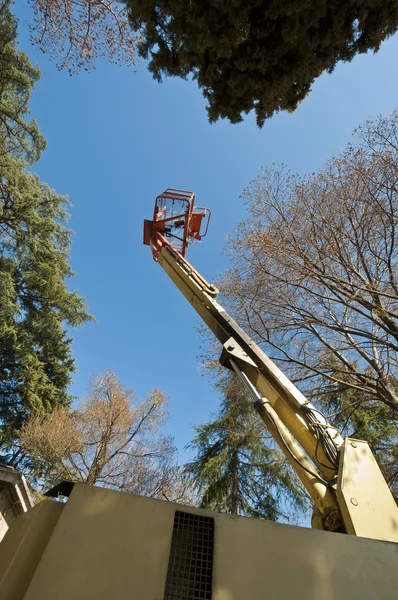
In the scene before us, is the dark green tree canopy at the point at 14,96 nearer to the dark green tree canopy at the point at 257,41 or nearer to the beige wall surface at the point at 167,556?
the dark green tree canopy at the point at 257,41

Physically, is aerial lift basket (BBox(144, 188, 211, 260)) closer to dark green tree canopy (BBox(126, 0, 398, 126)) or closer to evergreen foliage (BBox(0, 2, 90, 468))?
dark green tree canopy (BBox(126, 0, 398, 126))

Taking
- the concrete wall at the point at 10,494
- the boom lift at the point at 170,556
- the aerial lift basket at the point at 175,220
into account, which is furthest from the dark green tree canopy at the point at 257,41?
the concrete wall at the point at 10,494

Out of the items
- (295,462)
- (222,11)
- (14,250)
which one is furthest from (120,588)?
(14,250)

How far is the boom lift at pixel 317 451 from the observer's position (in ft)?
6.82

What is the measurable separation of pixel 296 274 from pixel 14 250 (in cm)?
1123

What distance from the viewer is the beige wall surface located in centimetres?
133

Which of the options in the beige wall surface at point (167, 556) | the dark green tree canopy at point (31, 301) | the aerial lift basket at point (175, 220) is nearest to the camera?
the beige wall surface at point (167, 556)

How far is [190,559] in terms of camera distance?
1502 millimetres

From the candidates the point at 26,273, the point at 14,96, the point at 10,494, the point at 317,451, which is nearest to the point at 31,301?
the point at 26,273

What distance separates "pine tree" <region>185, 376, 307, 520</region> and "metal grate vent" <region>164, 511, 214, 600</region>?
9363 millimetres

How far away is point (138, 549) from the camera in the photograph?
143cm

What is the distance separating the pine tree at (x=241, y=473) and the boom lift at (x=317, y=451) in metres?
7.32

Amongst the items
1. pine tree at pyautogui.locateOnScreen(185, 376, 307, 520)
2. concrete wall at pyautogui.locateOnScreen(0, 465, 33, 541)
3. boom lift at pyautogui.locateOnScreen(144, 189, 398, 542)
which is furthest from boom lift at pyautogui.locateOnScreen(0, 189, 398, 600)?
pine tree at pyautogui.locateOnScreen(185, 376, 307, 520)

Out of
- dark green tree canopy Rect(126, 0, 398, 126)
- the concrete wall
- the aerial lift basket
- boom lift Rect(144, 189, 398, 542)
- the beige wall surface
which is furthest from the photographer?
the aerial lift basket
